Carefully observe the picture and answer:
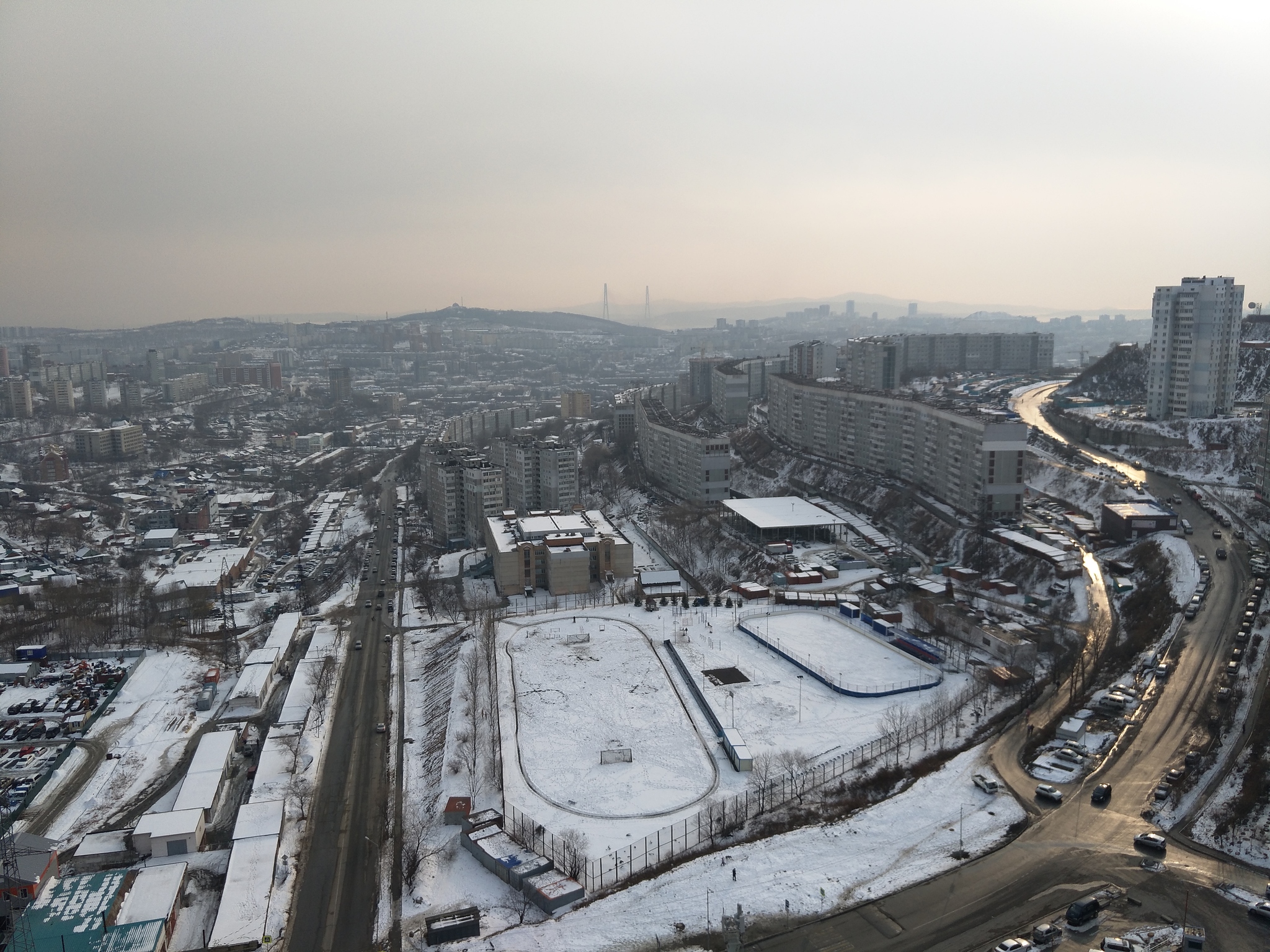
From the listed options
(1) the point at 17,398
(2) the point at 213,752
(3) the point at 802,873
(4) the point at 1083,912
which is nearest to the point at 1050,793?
(4) the point at 1083,912

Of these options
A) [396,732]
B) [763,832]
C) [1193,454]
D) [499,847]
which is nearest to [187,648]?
[396,732]

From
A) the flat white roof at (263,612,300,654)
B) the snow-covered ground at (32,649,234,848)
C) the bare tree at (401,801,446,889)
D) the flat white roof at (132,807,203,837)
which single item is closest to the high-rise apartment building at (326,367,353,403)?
the flat white roof at (263,612,300,654)

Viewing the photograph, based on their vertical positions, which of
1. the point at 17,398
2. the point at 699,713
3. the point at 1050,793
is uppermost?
the point at 17,398

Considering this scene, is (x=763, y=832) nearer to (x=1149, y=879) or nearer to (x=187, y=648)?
(x=1149, y=879)

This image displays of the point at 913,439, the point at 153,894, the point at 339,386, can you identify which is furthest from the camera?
the point at 339,386

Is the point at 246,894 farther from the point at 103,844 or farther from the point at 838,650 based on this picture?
the point at 838,650

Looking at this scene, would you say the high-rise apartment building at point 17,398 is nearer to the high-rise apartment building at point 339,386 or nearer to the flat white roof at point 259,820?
the high-rise apartment building at point 339,386

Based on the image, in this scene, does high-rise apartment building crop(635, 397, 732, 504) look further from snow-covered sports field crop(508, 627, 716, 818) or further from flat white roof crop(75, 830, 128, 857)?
flat white roof crop(75, 830, 128, 857)
